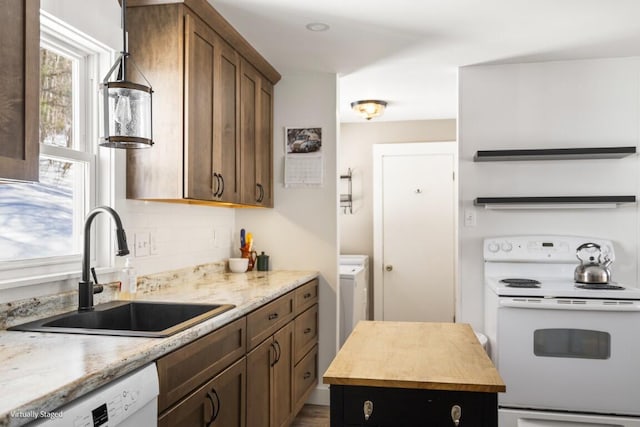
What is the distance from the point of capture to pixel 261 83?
3.72m

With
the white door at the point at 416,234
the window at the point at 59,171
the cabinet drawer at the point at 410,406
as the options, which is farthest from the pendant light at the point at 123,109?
the white door at the point at 416,234

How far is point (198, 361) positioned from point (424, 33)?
88.0 inches

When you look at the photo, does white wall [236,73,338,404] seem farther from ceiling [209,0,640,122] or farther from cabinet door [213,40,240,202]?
cabinet door [213,40,240,202]

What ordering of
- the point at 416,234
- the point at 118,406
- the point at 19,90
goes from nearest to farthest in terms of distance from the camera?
the point at 118,406 → the point at 19,90 → the point at 416,234

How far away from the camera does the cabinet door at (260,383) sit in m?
2.41

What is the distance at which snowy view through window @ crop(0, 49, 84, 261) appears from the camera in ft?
6.52

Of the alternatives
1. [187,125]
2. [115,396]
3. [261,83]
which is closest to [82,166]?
[187,125]

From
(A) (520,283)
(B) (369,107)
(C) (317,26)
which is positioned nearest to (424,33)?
(C) (317,26)

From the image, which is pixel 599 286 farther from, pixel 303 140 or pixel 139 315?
pixel 139 315

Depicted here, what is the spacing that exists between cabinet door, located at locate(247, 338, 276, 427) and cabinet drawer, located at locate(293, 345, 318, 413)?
57 cm

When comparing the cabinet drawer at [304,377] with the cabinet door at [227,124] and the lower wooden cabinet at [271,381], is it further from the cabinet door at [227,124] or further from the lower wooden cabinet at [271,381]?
the cabinet door at [227,124]

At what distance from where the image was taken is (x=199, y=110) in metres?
2.65

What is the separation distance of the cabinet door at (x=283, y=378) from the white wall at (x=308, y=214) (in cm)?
79

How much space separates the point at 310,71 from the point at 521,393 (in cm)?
251
